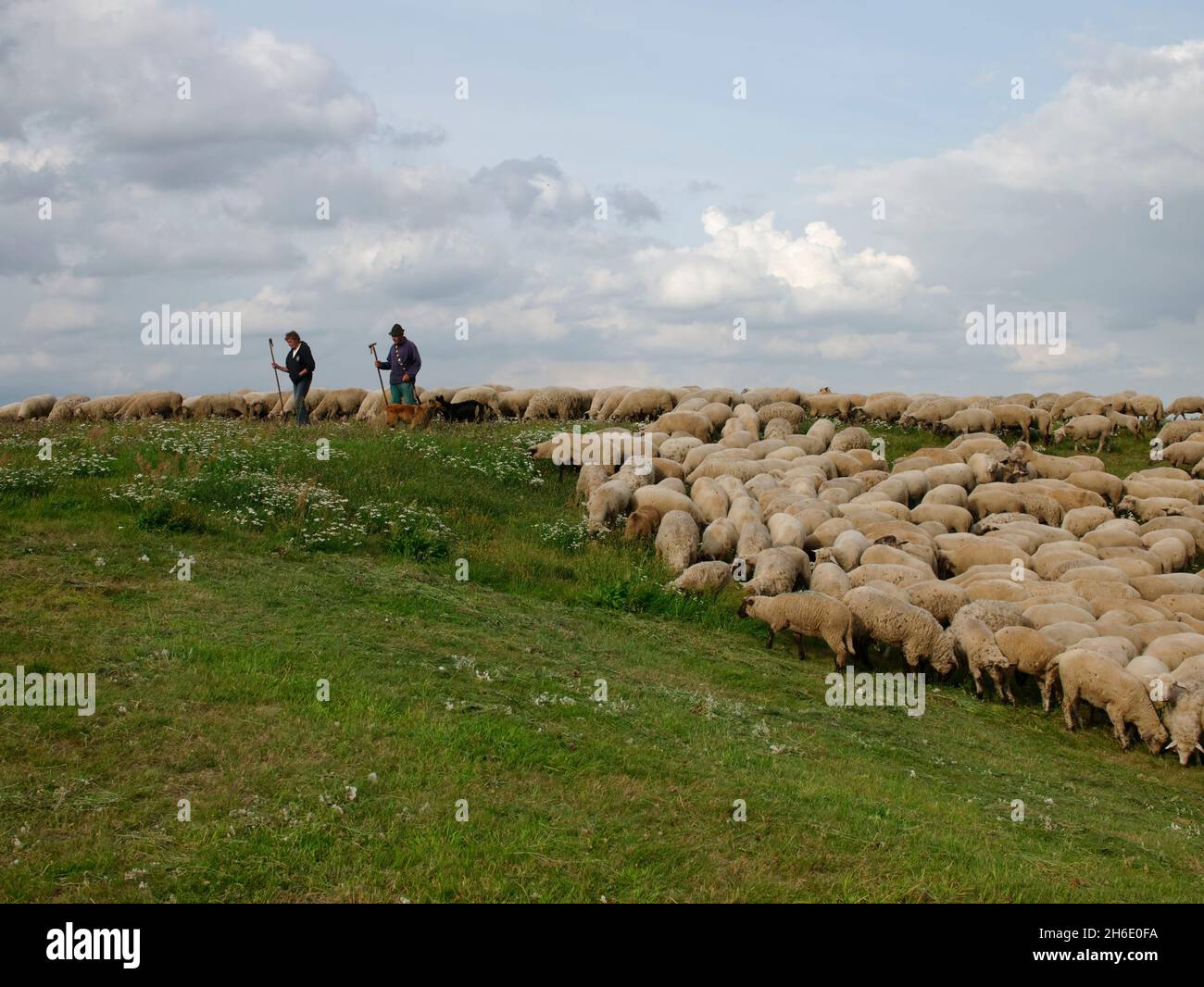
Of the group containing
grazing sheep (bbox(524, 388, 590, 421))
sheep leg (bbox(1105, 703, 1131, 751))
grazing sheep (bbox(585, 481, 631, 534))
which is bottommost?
sheep leg (bbox(1105, 703, 1131, 751))

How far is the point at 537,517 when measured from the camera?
67.5 feet

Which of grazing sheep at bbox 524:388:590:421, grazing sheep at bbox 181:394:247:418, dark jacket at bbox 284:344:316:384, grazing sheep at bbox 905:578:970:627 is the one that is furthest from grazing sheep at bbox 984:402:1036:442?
grazing sheep at bbox 181:394:247:418

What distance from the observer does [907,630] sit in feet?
51.0

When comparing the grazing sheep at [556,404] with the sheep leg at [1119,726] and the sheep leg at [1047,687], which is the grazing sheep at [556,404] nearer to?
the sheep leg at [1047,687]

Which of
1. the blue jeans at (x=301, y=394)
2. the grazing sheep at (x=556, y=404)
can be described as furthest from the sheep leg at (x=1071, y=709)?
the blue jeans at (x=301, y=394)

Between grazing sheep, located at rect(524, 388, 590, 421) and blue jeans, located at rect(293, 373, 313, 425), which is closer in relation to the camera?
blue jeans, located at rect(293, 373, 313, 425)

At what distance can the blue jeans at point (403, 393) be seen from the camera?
89.0 feet

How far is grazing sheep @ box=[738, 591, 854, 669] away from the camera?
15461 mm

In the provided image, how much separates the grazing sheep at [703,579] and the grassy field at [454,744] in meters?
0.39

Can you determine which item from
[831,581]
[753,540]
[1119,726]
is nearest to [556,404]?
[753,540]

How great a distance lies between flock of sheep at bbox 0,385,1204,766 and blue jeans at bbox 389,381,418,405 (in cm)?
459

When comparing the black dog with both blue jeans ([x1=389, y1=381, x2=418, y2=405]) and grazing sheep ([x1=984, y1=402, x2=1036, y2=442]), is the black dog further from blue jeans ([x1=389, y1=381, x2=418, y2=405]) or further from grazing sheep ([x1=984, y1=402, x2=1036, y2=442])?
grazing sheep ([x1=984, y1=402, x2=1036, y2=442])
